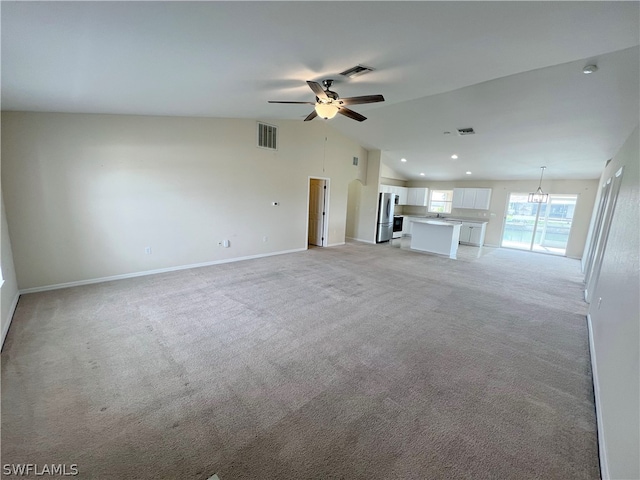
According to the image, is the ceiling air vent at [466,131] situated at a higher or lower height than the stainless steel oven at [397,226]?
higher

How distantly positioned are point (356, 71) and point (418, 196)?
8.29 meters

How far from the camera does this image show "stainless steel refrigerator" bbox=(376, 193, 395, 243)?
8.53 meters

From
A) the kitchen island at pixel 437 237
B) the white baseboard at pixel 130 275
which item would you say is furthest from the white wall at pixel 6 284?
the kitchen island at pixel 437 237

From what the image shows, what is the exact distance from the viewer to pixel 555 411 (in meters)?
1.96

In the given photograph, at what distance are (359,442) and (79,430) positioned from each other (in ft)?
5.90

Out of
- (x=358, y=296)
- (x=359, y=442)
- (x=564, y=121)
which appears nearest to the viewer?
(x=359, y=442)

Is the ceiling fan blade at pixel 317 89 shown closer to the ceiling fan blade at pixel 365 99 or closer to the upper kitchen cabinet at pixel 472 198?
the ceiling fan blade at pixel 365 99

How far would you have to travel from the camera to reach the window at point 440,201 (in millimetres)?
9977

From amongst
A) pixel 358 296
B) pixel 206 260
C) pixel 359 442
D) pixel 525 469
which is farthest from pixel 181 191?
pixel 525 469

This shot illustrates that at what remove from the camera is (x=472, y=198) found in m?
9.16

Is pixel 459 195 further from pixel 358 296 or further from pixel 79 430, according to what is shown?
pixel 79 430

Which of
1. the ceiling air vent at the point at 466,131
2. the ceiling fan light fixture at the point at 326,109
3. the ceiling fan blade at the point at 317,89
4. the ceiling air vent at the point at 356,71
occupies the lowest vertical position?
the ceiling fan light fixture at the point at 326,109

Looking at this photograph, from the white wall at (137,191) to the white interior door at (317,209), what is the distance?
1074 millimetres

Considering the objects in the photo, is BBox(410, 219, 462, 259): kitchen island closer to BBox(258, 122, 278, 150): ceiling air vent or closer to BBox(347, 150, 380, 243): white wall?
BBox(347, 150, 380, 243): white wall
